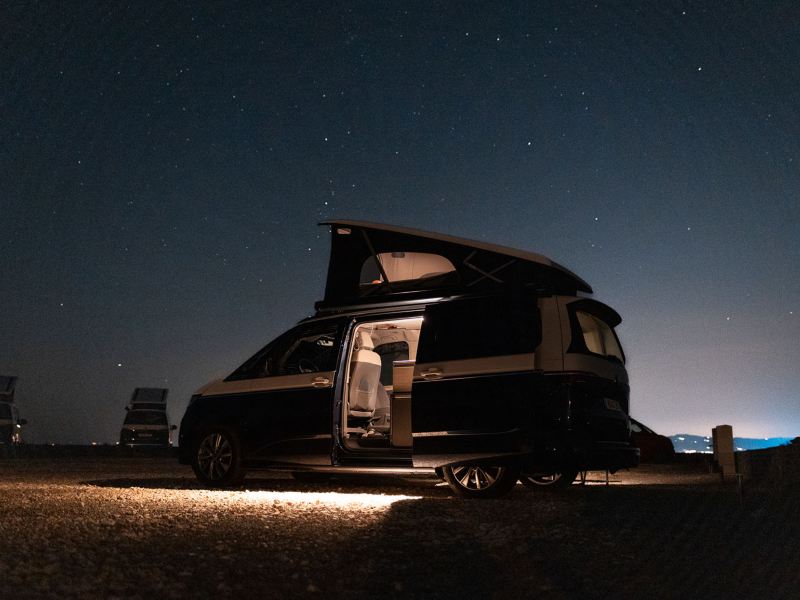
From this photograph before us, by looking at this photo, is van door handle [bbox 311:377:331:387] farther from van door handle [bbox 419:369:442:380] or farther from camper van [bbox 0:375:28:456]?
camper van [bbox 0:375:28:456]

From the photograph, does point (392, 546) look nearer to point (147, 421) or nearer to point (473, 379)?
point (473, 379)

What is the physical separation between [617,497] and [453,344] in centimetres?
222

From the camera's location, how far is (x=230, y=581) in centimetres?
446

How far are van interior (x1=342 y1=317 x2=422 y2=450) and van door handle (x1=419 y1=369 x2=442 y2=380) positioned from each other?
0.51m

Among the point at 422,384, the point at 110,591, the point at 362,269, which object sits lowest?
the point at 110,591

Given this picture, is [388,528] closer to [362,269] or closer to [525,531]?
[525,531]

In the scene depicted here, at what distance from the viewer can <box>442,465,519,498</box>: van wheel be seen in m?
8.38

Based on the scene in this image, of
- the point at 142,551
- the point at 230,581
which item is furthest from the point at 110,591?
the point at 142,551

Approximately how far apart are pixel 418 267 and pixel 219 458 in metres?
3.24

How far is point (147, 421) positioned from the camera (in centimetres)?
2609

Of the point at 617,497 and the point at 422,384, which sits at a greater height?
the point at 422,384

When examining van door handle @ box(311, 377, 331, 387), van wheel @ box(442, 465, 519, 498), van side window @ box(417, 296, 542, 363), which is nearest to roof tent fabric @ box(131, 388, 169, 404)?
van door handle @ box(311, 377, 331, 387)

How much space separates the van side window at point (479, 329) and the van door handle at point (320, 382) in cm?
118

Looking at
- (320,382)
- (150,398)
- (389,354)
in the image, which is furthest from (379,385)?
(150,398)
